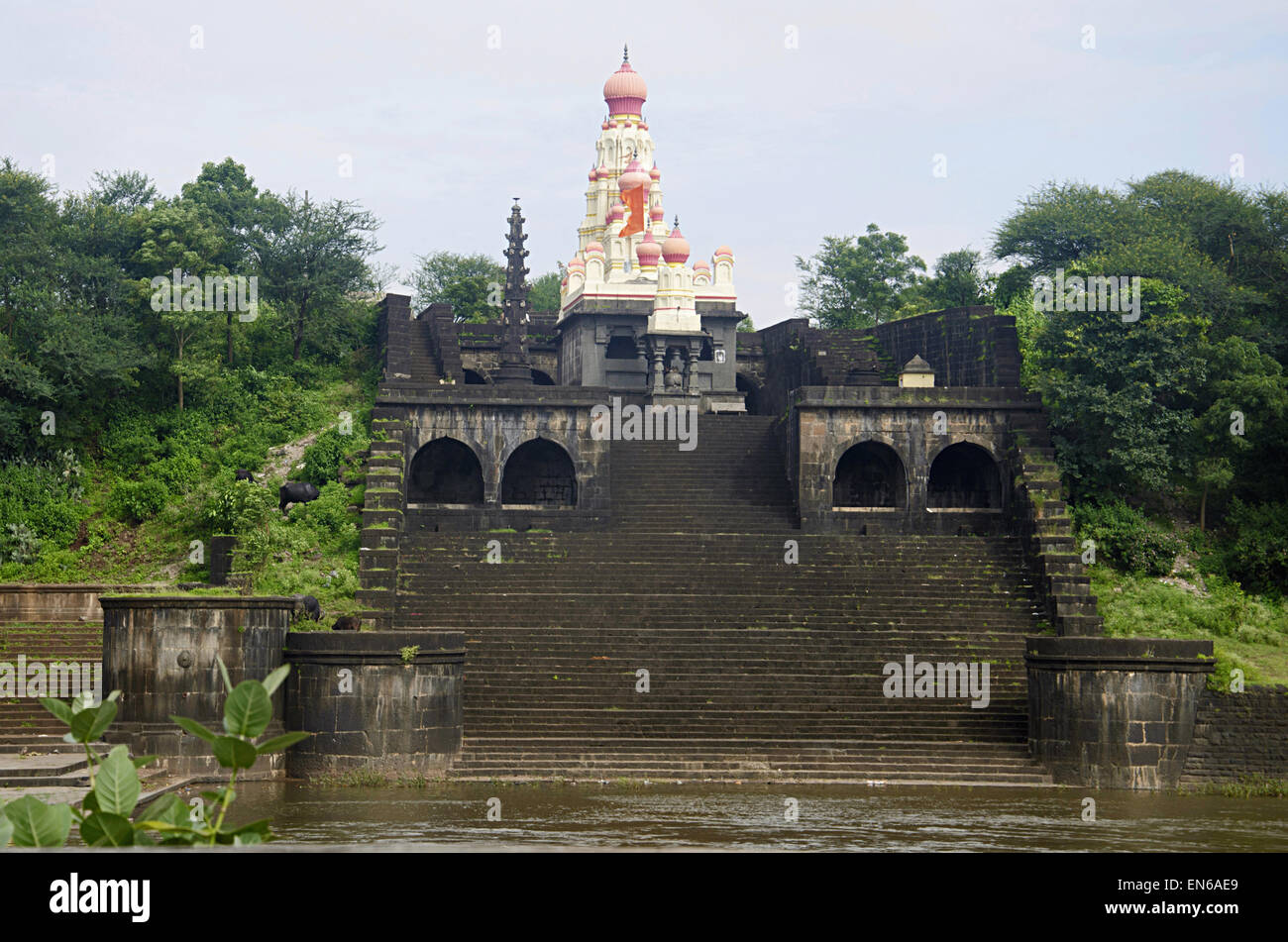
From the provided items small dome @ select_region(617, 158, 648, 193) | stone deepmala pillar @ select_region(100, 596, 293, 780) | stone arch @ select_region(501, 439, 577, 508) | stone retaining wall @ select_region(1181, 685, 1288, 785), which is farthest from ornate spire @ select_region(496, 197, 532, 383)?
stone retaining wall @ select_region(1181, 685, 1288, 785)

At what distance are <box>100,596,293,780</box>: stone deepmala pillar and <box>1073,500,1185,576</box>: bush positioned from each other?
17.2 m

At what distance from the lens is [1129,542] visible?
103ft

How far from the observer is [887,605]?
1126 inches

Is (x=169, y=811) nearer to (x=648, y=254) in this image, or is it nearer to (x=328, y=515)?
(x=328, y=515)

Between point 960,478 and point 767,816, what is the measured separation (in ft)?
57.7

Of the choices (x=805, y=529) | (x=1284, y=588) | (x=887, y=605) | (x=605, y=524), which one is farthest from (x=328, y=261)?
(x=1284, y=588)

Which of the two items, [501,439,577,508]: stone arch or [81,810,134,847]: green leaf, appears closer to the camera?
[81,810,134,847]: green leaf

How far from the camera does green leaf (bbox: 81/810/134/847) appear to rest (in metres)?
4.31

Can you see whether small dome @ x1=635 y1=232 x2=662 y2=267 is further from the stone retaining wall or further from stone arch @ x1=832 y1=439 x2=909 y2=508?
the stone retaining wall

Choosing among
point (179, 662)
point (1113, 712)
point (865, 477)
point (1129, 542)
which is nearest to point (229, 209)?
point (865, 477)
